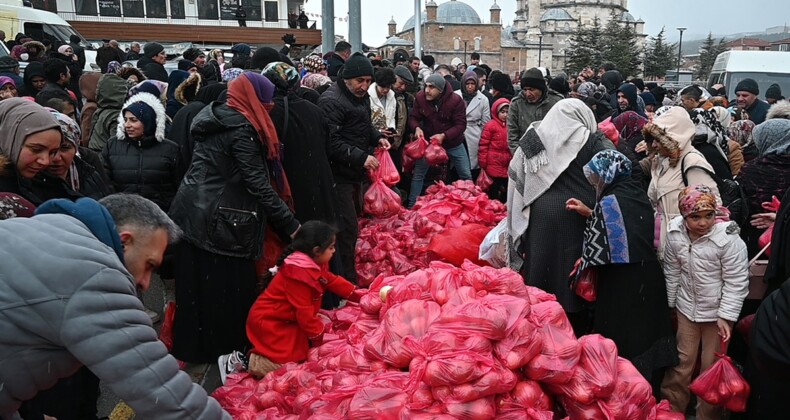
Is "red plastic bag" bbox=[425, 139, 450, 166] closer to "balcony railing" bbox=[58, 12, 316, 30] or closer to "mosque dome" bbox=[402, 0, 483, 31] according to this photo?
"balcony railing" bbox=[58, 12, 316, 30]

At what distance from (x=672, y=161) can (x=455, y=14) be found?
7680 cm

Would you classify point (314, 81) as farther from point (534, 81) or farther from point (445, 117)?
point (534, 81)

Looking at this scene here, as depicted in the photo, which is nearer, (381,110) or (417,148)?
(381,110)

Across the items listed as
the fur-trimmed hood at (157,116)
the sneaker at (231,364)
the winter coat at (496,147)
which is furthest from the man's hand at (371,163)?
the winter coat at (496,147)

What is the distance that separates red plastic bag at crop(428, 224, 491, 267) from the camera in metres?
5.67

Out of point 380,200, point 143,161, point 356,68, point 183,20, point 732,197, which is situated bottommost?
point 380,200

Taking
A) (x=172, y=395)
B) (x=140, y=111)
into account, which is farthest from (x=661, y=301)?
(x=140, y=111)

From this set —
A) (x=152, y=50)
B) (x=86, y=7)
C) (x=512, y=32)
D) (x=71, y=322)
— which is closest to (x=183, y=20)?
(x=86, y=7)

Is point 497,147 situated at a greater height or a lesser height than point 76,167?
lesser

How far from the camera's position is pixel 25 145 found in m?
3.05

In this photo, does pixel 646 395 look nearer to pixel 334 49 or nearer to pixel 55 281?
pixel 55 281

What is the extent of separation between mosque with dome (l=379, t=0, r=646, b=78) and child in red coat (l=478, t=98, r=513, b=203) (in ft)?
210

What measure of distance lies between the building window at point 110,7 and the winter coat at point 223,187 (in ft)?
135

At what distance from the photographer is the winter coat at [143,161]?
4.57m
